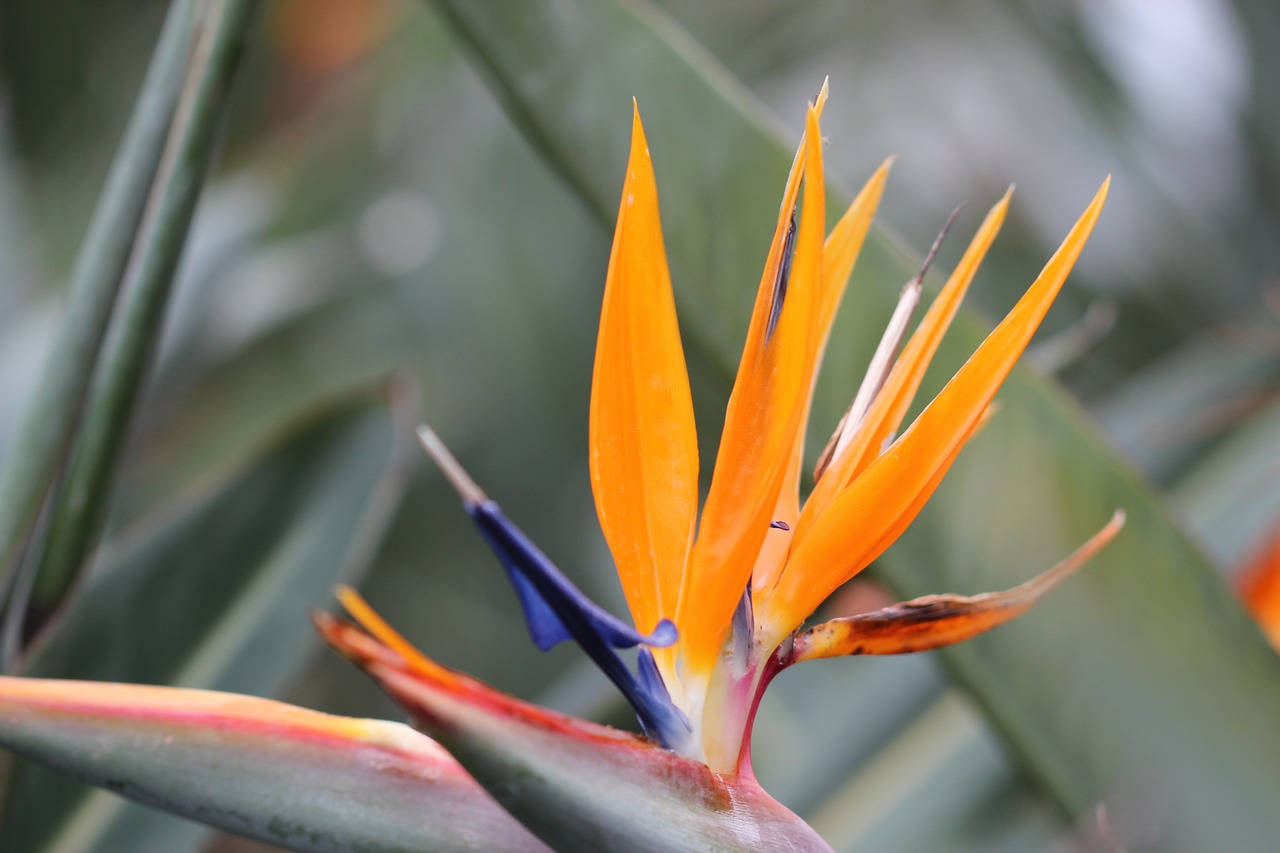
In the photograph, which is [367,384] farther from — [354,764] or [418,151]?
[418,151]

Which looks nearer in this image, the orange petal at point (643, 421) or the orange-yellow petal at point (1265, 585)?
the orange petal at point (643, 421)

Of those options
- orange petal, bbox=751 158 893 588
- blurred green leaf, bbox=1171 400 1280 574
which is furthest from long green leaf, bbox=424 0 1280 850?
blurred green leaf, bbox=1171 400 1280 574

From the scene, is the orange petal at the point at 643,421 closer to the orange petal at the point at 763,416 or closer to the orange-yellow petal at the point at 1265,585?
the orange petal at the point at 763,416

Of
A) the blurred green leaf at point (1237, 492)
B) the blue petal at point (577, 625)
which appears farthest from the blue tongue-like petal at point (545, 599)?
the blurred green leaf at point (1237, 492)

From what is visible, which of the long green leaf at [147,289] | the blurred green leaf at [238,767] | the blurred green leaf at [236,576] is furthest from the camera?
the blurred green leaf at [236,576]

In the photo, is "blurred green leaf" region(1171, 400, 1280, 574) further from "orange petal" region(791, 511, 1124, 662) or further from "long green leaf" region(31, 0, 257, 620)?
"long green leaf" region(31, 0, 257, 620)

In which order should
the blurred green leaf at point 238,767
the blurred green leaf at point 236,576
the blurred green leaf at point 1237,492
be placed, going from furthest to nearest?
1. the blurred green leaf at point 1237,492
2. the blurred green leaf at point 236,576
3. the blurred green leaf at point 238,767

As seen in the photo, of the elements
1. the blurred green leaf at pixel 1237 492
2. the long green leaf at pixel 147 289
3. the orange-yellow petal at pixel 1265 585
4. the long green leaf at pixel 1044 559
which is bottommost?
the orange-yellow petal at pixel 1265 585
